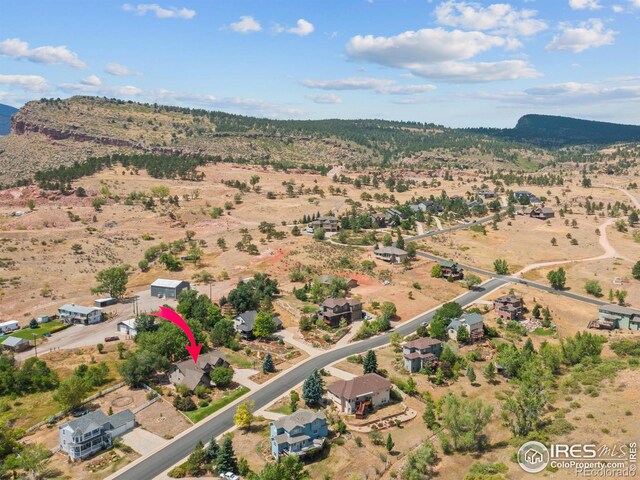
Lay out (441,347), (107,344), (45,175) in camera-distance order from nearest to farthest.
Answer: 1. (441,347)
2. (107,344)
3. (45,175)

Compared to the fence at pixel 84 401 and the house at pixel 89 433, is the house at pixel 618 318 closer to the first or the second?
the house at pixel 89 433

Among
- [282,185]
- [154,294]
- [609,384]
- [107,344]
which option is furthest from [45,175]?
[609,384]

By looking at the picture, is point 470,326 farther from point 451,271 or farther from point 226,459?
point 226,459

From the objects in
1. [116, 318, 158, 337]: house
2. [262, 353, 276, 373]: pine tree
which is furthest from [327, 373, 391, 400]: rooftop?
[116, 318, 158, 337]: house

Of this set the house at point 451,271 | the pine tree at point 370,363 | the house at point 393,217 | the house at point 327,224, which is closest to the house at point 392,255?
the house at point 451,271

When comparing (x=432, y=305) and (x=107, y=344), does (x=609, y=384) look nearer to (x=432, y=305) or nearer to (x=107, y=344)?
(x=432, y=305)

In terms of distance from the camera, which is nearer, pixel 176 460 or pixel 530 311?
pixel 176 460

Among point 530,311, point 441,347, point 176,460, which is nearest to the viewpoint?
point 176,460
